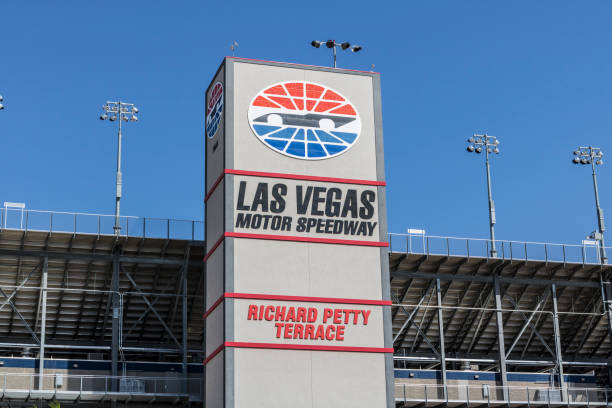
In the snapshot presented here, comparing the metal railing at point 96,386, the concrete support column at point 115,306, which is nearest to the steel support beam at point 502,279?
the metal railing at point 96,386

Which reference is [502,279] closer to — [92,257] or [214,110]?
[214,110]

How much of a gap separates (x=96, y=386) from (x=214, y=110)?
57.6 feet

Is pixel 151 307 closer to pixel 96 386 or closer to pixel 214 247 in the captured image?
pixel 96 386

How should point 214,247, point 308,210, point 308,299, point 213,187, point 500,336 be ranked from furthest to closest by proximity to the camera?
point 500,336 < point 213,187 < point 214,247 < point 308,210 < point 308,299

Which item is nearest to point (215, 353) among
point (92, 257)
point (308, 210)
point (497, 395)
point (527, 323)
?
point (308, 210)

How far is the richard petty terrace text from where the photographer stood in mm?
56688

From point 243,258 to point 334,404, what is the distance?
883cm

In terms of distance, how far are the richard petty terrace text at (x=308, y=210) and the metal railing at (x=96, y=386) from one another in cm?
1205

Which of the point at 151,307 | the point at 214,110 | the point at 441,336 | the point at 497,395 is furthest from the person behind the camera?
the point at 497,395

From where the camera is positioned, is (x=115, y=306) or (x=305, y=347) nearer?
(x=305, y=347)

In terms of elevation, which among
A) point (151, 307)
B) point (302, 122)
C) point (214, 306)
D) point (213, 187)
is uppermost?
point (302, 122)

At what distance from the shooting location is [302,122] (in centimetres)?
5847

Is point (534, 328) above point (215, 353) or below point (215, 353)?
above

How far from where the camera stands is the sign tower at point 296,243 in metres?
54.6
